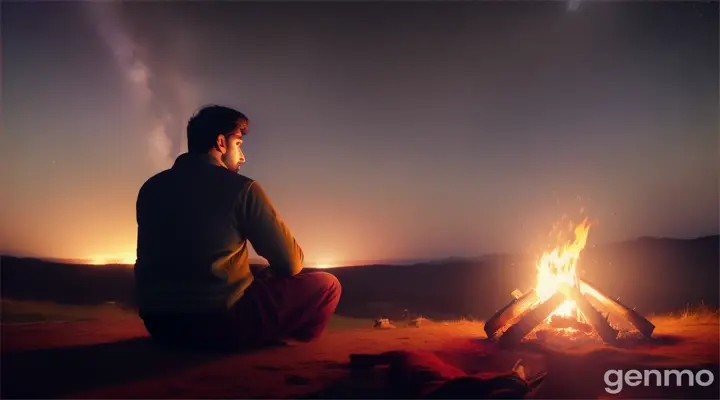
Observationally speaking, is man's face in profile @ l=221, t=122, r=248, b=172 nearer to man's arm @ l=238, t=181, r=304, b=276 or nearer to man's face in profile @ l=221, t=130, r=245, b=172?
man's face in profile @ l=221, t=130, r=245, b=172

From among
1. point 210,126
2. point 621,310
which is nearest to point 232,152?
point 210,126

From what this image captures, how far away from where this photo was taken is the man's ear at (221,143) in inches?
154

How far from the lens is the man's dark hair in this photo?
12.8 ft

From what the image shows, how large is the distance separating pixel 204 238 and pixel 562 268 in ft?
9.31

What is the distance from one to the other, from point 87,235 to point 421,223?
284 cm

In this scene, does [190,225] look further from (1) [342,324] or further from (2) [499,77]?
(2) [499,77]

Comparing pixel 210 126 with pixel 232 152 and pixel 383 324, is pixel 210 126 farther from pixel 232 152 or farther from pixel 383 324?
pixel 383 324

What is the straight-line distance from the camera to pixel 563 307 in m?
4.74

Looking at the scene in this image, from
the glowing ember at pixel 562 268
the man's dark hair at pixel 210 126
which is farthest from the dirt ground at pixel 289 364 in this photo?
the man's dark hair at pixel 210 126

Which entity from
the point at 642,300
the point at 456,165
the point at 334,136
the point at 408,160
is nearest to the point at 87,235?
the point at 334,136

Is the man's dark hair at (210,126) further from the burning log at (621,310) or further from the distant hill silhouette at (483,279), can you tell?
the burning log at (621,310)

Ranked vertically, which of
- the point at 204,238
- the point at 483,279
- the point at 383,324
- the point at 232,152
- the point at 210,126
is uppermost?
the point at 210,126

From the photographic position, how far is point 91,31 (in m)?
4.83

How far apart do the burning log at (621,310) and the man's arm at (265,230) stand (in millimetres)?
2397
